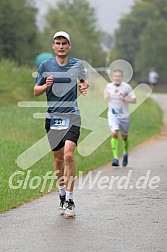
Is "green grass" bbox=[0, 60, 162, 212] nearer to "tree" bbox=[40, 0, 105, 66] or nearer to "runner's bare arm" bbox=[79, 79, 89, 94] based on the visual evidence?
"runner's bare arm" bbox=[79, 79, 89, 94]

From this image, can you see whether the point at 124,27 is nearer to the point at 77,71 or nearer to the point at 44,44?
the point at 44,44

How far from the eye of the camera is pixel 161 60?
271ft

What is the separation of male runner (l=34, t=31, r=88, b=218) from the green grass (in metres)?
1.03

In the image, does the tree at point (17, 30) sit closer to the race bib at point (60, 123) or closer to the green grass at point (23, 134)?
the green grass at point (23, 134)

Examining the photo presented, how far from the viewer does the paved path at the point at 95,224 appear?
303 inches

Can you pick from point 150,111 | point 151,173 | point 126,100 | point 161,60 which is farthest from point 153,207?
point 161,60

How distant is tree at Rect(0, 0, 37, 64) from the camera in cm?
4394

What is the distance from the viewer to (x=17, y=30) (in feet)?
150

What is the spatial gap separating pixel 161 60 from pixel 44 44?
32681 millimetres

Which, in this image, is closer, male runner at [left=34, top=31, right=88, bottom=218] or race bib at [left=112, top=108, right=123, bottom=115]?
male runner at [left=34, top=31, right=88, bottom=218]

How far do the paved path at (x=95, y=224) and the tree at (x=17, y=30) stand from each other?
31.8m

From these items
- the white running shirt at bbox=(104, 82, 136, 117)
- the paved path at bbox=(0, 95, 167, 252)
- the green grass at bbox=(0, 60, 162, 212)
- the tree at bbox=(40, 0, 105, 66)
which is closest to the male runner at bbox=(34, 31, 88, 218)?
the paved path at bbox=(0, 95, 167, 252)

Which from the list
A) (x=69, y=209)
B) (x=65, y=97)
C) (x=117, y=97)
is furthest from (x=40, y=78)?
(x=117, y=97)

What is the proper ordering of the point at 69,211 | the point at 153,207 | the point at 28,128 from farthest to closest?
the point at 28,128 < the point at 153,207 < the point at 69,211
